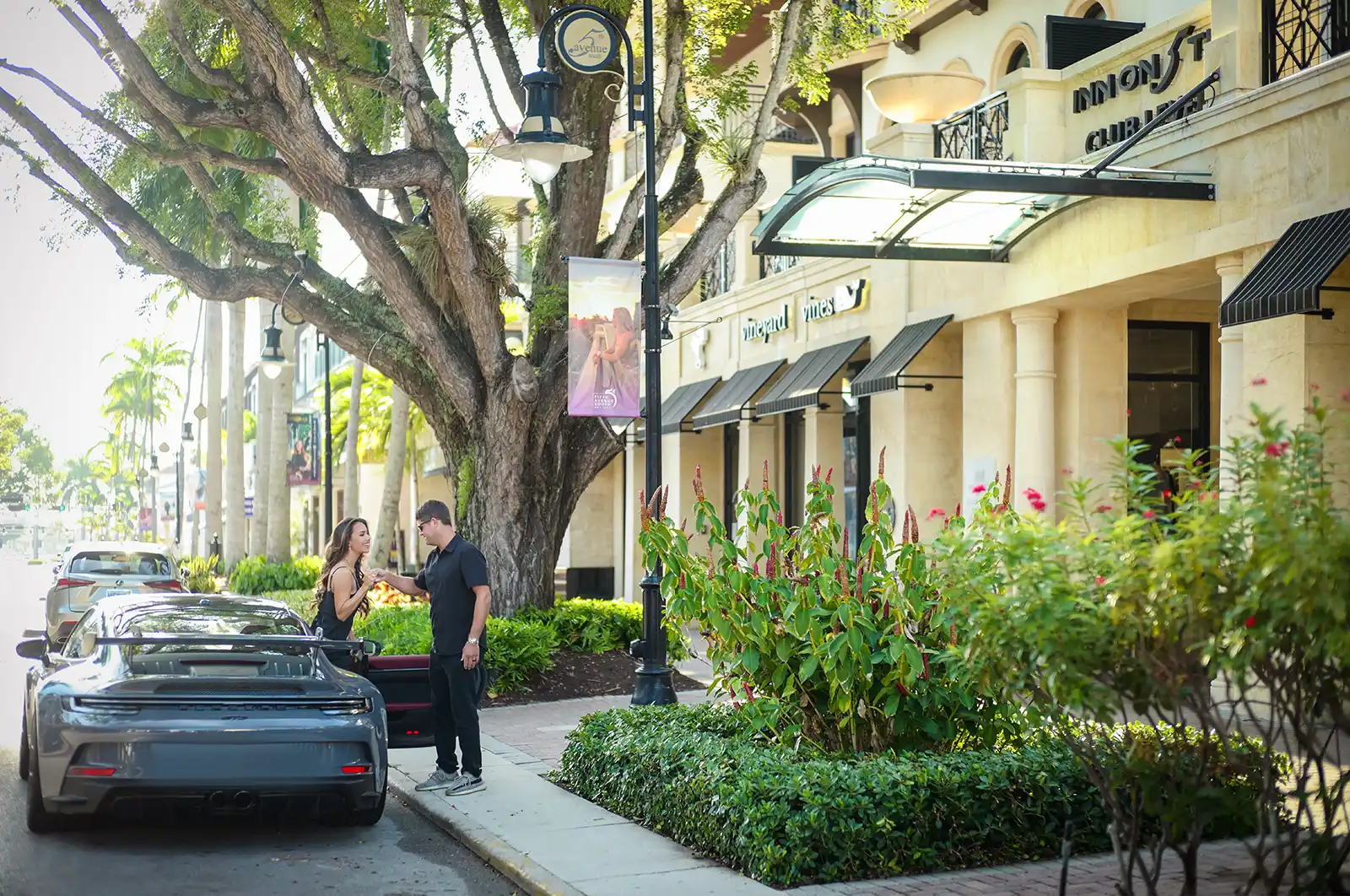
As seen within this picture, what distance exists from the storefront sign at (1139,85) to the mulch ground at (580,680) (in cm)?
779

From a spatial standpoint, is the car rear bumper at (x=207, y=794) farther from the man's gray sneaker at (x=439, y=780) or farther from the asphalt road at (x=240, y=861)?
the man's gray sneaker at (x=439, y=780)

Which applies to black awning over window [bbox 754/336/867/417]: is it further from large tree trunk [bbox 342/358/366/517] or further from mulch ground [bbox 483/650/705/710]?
large tree trunk [bbox 342/358/366/517]

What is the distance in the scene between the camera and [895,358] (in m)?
19.0

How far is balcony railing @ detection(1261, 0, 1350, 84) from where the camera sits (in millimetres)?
12742

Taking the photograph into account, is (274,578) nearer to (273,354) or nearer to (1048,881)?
(273,354)

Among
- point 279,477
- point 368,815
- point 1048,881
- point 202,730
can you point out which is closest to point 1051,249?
point 1048,881

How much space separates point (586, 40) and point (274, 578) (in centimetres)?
1718

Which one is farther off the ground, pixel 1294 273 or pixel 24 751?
pixel 1294 273

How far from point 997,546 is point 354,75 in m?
11.5

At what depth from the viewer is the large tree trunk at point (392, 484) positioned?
28750 millimetres

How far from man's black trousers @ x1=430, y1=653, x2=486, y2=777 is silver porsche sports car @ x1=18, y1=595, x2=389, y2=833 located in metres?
0.87

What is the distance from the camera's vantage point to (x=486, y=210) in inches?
639

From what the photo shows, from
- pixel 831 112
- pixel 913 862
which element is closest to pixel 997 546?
pixel 913 862

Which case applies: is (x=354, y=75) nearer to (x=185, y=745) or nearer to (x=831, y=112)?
(x=185, y=745)
